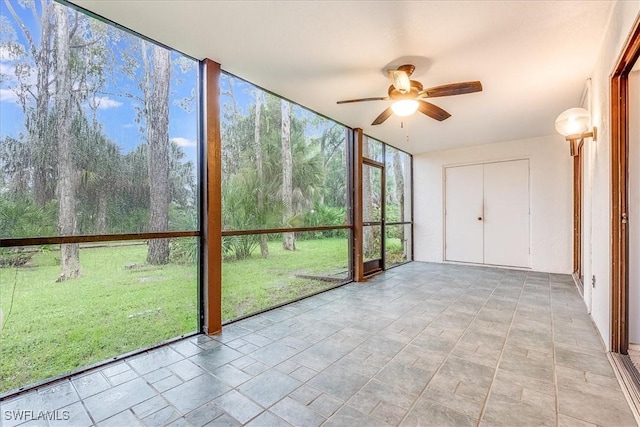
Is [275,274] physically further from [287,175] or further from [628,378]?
[628,378]

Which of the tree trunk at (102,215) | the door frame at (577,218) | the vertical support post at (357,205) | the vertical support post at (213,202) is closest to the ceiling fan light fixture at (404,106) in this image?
the vertical support post at (213,202)

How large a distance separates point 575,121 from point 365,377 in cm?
310

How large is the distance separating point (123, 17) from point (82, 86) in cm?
57

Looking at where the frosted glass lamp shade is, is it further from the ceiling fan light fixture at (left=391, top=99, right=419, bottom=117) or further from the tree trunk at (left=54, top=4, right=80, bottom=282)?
the tree trunk at (left=54, top=4, right=80, bottom=282)

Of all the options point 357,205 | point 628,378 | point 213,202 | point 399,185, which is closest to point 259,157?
point 213,202

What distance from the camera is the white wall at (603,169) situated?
1.98 m

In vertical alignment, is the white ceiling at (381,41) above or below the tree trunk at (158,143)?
above

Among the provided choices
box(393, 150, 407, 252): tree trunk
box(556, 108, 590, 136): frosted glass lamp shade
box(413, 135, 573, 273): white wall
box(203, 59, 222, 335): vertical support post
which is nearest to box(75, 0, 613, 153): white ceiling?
box(203, 59, 222, 335): vertical support post

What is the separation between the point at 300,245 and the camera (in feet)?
12.8

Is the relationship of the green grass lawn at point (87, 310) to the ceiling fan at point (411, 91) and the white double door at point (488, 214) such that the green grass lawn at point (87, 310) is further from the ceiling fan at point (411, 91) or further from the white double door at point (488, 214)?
the white double door at point (488, 214)

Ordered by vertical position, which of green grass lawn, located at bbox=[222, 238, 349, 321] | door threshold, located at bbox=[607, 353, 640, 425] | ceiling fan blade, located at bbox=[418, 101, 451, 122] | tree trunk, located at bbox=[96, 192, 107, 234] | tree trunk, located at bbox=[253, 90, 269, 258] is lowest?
door threshold, located at bbox=[607, 353, 640, 425]

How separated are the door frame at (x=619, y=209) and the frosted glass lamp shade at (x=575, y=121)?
806 mm

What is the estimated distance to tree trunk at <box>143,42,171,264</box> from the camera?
98.1 inches

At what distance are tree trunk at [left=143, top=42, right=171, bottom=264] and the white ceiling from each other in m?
0.22
